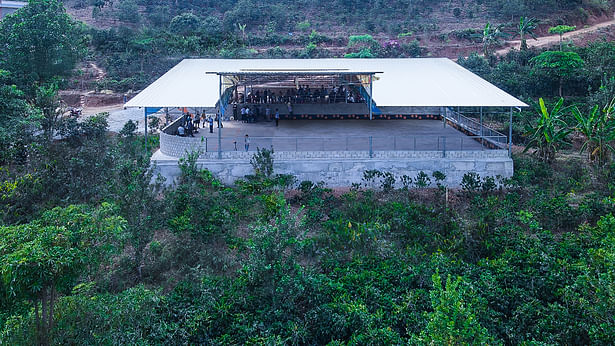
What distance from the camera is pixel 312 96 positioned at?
30.0 m

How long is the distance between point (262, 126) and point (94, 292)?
15574mm

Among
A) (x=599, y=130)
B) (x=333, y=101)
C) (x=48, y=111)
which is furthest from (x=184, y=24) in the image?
(x=599, y=130)

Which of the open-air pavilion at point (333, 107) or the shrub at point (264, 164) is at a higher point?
the open-air pavilion at point (333, 107)

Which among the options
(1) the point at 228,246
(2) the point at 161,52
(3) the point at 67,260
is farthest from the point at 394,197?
(2) the point at 161,52

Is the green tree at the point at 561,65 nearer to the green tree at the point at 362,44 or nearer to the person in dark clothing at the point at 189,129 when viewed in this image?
the green tree at the point at 362,44

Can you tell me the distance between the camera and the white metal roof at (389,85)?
21.4 m

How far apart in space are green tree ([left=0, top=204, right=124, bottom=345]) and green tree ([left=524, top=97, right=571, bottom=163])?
678 inches

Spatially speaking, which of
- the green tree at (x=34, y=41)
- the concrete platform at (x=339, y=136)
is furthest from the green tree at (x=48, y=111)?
the concrete platform at (x=339, y=136)

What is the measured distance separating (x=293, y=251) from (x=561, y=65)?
32.5 meters

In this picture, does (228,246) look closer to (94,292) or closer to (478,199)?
(94,292)

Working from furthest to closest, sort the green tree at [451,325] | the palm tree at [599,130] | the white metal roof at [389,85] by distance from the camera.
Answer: the palm tree at [599,130] → the white metal roof at [389,85] → the green tree at [451,325]

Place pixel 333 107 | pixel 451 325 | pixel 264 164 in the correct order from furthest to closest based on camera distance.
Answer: pixel 333 107, pixel 264 164, pixel 451 325

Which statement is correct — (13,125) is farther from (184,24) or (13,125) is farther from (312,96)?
(184,24)

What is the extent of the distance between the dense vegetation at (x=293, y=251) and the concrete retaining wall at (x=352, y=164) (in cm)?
A: 58
